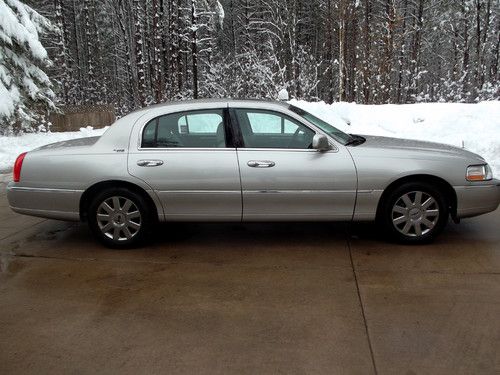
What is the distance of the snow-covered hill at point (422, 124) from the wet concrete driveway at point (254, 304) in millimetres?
4486

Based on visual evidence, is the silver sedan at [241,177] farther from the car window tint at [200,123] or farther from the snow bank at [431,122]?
the snow bank at [431,122]

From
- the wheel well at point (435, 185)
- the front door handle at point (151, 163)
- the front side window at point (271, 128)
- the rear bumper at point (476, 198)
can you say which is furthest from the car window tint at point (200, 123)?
the rear bumper at point (476, 198)

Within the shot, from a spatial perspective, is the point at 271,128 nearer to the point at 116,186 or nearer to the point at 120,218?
the point at 116,186

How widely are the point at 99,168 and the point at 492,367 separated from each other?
3.69 m

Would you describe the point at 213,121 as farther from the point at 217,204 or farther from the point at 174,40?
the point at 174,40

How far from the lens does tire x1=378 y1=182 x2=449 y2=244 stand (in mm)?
4543

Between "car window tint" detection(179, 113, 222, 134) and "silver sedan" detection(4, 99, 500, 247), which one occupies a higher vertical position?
"car window tint" detection(179, 113, 222, 134)

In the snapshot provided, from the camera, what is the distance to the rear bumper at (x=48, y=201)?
4676 millimetres

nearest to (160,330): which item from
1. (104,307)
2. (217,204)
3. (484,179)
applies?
(104,307)

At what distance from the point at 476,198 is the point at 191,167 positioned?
9.31 ft

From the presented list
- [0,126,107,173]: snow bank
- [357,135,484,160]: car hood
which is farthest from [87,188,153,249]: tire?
[0,126,107,173]: snow bank

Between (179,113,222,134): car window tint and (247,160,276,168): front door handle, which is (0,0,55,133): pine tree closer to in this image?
(179,113,222,134): car window tint

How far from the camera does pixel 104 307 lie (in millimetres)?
3467

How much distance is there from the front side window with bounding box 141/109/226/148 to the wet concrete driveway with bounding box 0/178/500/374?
3.52 ft
